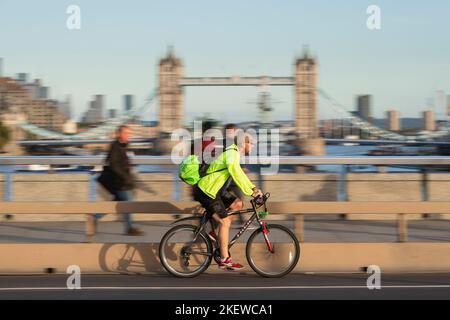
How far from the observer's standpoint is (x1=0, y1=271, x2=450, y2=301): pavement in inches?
322

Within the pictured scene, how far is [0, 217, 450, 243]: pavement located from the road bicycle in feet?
3.14

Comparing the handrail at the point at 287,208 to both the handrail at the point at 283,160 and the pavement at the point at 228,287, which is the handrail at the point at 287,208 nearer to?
the pavement at the point at 228,287

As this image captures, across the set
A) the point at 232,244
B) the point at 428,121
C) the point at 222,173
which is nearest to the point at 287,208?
the point at 232,244

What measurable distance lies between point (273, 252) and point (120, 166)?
301cm

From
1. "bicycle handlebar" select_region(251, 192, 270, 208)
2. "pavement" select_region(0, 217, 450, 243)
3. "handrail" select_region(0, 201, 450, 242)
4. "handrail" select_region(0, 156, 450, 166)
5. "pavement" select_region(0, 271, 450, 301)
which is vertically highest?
"handrail" select_region(0, 156, 450, 166)

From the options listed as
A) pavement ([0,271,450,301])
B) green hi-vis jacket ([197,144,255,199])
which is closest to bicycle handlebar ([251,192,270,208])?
green hi-vis jacket ([197,144,255,199])

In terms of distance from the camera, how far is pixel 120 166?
11453 millimetres

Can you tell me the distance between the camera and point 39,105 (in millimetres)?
183625

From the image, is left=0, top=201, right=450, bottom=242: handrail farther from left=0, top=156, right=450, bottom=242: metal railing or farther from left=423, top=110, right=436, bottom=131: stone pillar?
left=423, top=110, right=436, bottom=131: stone pillar

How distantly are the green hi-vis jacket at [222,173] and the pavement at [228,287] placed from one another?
42.3 inches

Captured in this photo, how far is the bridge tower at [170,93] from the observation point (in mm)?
112625
